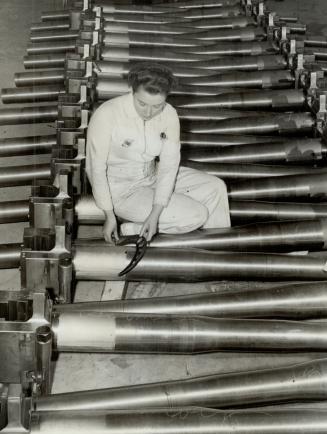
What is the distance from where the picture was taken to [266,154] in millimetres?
4773

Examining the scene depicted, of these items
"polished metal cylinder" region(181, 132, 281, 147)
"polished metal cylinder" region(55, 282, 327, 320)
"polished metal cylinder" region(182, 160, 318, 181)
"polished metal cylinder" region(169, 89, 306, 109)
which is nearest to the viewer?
"polished metal cylinder" region(55, 282, 327, 320)

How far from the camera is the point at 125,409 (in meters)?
2.78

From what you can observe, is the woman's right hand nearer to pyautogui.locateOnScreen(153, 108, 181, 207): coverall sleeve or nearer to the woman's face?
pyautogui.locateOnScreen(153, 108, 181, 207): coverall sleeve

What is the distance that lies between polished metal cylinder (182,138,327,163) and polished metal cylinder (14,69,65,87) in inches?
78.9

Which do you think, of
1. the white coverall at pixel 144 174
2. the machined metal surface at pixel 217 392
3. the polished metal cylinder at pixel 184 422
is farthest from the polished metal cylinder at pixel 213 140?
the polished metal cylinder at pixel 184 422

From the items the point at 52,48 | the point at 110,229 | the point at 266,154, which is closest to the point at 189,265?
the point at 110,229

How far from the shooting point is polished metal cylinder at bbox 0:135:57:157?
5.06 metres

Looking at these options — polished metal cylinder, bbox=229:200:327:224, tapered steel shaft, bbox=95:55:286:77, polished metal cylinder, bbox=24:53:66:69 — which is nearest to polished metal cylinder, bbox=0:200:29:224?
polished metal cylinder, bbox=229:200:327:224

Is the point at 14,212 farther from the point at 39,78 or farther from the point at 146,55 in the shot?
the point at 146,55

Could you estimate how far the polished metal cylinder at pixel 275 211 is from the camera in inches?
164

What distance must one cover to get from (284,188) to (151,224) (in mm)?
1103

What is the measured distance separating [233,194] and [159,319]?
1504 mm

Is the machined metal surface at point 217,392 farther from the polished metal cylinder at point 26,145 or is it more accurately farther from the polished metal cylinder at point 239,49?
the polished metal cylinder at point 239,49

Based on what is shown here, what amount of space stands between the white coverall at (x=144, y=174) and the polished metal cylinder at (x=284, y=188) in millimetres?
277
